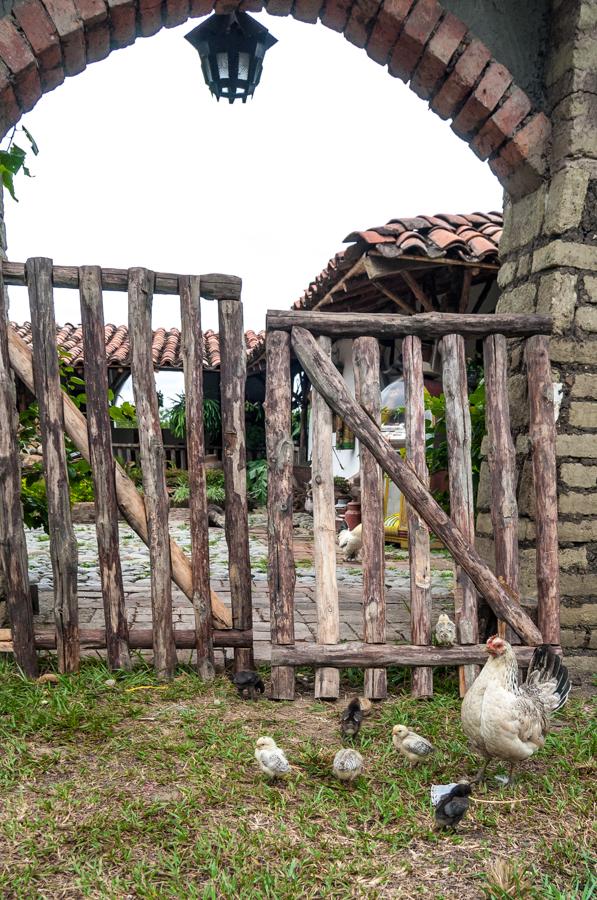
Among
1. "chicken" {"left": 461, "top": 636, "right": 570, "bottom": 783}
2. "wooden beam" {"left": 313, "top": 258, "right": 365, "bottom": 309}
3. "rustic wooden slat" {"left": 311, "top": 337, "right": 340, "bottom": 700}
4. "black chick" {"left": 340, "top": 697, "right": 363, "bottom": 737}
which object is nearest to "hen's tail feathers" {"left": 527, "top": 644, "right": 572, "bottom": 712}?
"chicken" {"left": 461, "top": 636, "right": 570, "bottom": 783}

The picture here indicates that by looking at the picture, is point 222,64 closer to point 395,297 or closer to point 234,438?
point 234,438

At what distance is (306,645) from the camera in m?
3.62

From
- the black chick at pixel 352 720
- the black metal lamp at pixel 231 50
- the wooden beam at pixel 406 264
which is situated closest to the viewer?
the black chick at pixel 352 720

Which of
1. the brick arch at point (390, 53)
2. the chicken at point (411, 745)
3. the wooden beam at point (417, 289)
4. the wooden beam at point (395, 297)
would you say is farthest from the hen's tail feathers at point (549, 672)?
the wooden beam at point (395, 297)

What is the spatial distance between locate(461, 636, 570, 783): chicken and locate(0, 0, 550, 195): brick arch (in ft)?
9.43

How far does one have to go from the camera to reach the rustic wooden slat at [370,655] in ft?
11.8

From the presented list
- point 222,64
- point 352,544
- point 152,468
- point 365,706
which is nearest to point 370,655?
point 365,706

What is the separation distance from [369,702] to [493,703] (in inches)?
36.5

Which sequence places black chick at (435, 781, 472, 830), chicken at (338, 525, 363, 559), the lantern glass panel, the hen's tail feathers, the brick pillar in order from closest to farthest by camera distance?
black chick at (435, 781, 472, 830), the hen's tail feathers, the brick pillar, the lantern glass panel, chicken at (338, 525, 363, 559)

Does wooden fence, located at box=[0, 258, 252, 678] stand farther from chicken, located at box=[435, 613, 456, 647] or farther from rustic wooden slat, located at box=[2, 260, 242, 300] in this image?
chicken, located at box=[435, 613, 456, 647]

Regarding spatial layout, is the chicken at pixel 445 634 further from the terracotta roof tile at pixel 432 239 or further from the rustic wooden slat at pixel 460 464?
the terracotta roof tile at pixel 432 239

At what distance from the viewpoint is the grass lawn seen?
85.7 inches

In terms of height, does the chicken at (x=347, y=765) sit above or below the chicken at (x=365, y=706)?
above

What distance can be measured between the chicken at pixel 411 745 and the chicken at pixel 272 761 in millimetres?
473
